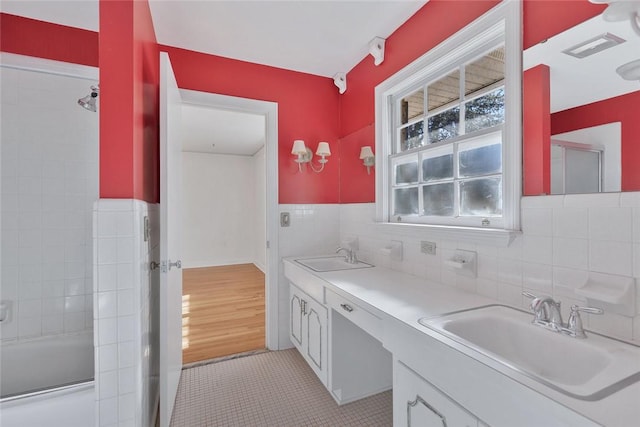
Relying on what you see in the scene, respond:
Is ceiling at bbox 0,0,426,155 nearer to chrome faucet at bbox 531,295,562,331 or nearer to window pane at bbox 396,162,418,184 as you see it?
window pane at bbox 396,162,418,184

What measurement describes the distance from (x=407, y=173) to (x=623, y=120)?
3.81ft

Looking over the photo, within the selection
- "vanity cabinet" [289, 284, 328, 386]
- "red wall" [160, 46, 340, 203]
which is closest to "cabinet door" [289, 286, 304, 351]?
"vanity cabinet" [289, 284, 328, 386]

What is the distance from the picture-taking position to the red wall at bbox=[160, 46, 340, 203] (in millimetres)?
2287

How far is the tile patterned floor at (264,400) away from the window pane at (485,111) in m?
1.75

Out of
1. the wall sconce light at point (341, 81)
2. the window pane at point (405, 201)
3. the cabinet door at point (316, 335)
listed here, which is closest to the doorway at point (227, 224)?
the cabinet door at point (316, 335)

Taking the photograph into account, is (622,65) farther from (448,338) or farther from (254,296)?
(254,296)

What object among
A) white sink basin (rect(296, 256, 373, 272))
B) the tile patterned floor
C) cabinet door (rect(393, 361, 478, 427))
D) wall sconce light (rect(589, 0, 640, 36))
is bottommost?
the tile patterned floor

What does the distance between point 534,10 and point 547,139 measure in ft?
1.84

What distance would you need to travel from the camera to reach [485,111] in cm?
149

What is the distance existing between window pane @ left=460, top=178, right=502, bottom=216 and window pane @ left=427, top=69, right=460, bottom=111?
1.70 ft

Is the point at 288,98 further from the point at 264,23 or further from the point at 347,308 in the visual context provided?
the point at 347,308

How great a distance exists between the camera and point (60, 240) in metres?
2.04

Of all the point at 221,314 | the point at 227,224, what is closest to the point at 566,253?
the point at 221,314

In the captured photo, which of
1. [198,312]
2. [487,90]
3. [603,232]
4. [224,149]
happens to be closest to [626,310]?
[603,232]
